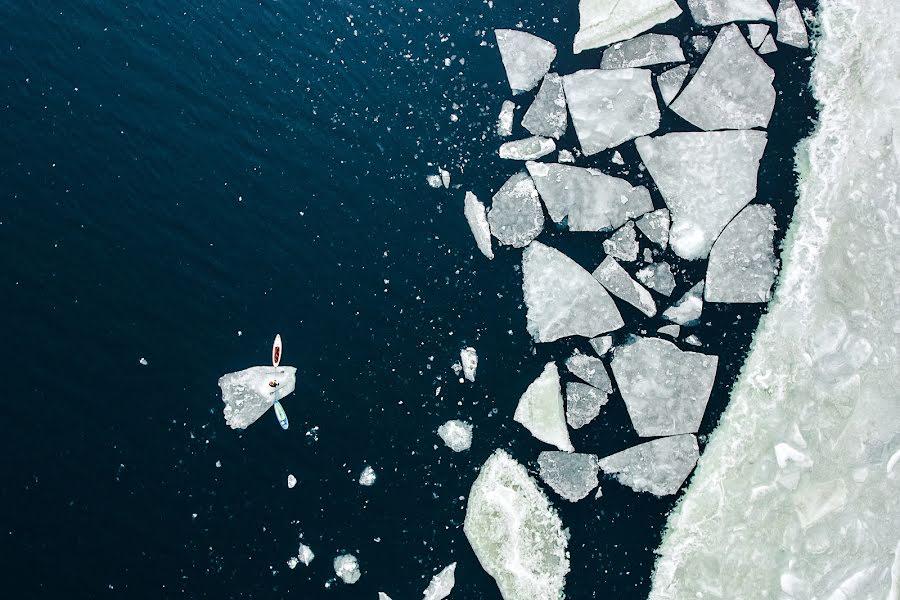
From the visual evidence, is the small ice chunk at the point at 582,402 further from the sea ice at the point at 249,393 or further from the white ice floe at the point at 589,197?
the sea ice at the point at 249,393

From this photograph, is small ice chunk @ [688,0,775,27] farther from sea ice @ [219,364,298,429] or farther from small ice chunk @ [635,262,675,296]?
sea ice @ [219,364,298,429]

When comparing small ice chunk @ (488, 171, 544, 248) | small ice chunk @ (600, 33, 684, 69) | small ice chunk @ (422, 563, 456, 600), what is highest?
small ice chunk @ (600, 33, 684, 69)

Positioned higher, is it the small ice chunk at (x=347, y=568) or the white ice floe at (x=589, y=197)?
the white ice floe at (x=589, y=197)

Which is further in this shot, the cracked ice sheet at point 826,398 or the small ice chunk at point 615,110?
the small ice chunk at point 615,110

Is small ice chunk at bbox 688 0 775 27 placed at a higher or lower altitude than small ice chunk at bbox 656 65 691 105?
higher

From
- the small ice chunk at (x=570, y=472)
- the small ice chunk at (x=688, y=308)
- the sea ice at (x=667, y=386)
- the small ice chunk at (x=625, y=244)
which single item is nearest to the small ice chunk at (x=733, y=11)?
the small ice chunk at (x=625, y=244)

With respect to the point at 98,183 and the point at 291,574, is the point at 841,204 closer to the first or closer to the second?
the point at 291,574

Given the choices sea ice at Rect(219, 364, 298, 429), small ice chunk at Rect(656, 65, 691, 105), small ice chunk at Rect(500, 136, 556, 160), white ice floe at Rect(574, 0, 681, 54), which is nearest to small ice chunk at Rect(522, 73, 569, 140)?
small ice chunk at Rect(500, 136, 556, 160)
